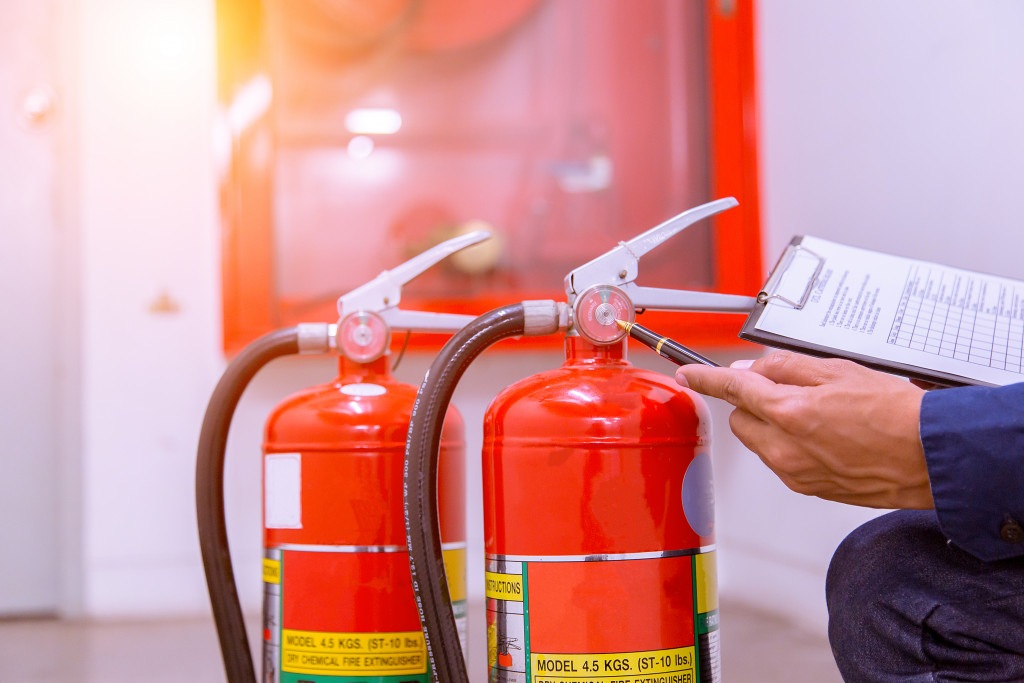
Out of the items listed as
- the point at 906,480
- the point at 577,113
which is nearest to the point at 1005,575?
the point at 906,480

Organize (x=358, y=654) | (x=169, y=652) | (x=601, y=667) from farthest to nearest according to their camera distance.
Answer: (x=169, y=652)
(x=358, y=654)
(x=601, y=667)

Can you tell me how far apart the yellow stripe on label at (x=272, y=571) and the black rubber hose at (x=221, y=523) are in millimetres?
48

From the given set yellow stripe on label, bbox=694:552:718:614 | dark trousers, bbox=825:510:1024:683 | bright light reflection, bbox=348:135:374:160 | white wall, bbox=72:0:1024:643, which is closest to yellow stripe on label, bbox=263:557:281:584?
yellow stripe on label, bbox=694:552:718:614

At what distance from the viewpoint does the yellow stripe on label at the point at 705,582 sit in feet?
2.01

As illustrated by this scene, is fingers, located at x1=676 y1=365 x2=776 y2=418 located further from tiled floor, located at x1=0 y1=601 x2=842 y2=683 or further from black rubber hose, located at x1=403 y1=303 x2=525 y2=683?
tiled floor, located at x1=0 y1=601 x2=842 y2=683

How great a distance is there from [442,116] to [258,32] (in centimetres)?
32

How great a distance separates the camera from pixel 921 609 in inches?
22.1

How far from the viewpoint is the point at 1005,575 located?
0.54m

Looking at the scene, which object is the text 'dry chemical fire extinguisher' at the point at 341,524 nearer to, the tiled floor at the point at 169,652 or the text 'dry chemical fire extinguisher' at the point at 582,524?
the text 'dry chemical fire extinguisher' at the point at 582,524

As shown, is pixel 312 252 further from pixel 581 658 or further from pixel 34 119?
pixel 581 658

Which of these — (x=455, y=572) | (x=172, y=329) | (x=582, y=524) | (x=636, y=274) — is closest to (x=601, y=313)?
(x=636, y=274)

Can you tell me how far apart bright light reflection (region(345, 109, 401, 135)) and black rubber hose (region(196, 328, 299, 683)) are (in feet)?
2.22

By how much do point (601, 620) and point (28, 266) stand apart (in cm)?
128

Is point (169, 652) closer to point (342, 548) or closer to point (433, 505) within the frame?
point (342, 548)
